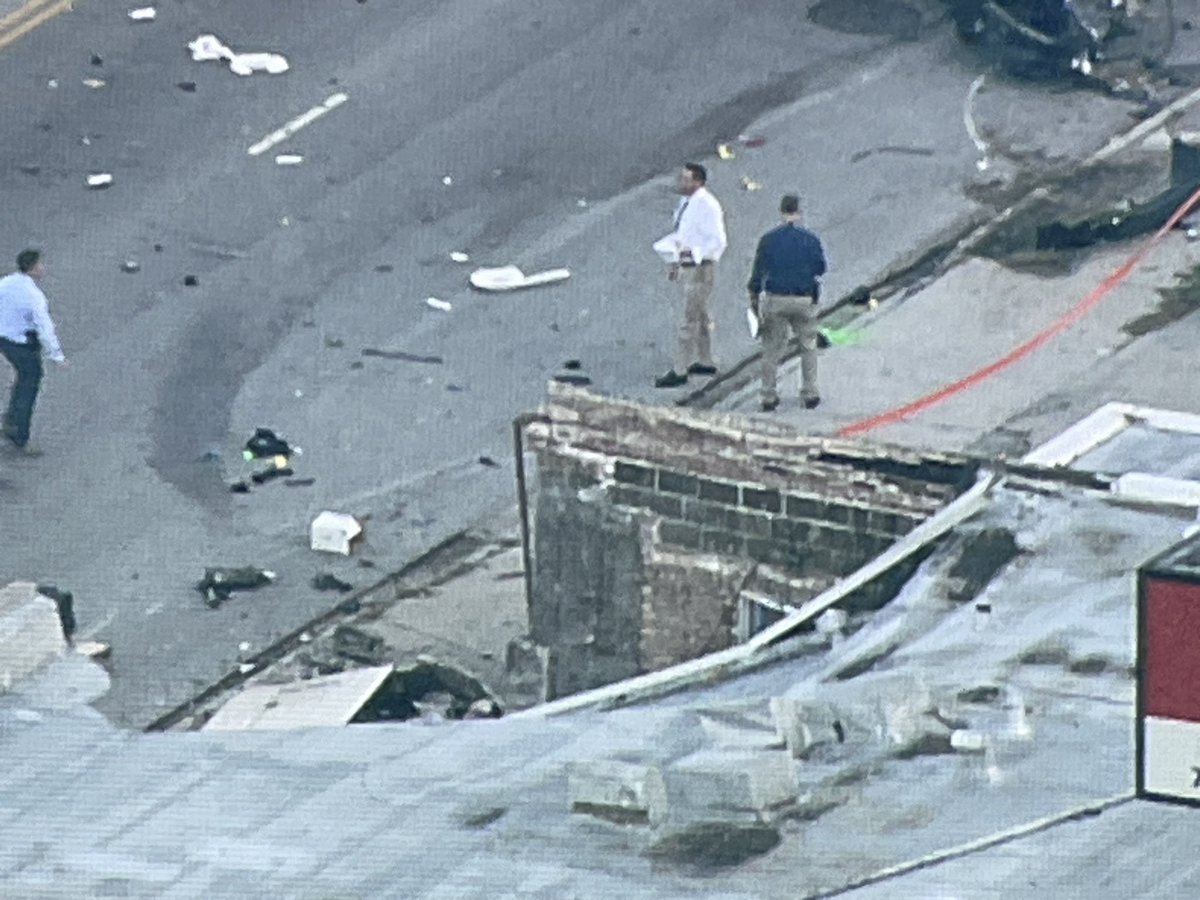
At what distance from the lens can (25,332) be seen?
2314cm

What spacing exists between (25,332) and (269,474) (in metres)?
1.58

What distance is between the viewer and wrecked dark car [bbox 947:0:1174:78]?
28.2 m

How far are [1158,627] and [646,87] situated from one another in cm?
1641

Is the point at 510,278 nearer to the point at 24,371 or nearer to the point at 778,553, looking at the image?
the point at 24,371

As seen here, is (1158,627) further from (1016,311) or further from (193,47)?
(193,47)

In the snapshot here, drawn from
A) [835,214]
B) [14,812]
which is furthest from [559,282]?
[14,812]

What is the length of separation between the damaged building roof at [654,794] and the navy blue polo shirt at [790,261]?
693cm

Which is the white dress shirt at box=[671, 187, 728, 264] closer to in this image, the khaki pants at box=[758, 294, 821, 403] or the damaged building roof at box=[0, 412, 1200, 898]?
the khaki pants at box=[758, 294, 821, 403]

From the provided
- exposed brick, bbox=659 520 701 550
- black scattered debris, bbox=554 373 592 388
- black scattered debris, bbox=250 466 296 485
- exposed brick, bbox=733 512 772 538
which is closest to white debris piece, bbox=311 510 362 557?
black scattered debris, bbox=250 466 296 485

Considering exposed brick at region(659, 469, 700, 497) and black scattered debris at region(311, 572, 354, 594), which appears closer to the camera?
exposed brick at region(659, 469, 700, 497)

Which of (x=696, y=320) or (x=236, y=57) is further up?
(x=236, y=57)

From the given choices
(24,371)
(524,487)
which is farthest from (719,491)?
(24,371)

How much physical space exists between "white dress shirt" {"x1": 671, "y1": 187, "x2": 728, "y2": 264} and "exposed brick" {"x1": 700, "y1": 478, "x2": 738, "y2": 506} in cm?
440

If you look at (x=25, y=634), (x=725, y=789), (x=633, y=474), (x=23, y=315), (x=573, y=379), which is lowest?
(x=573, y=379)
